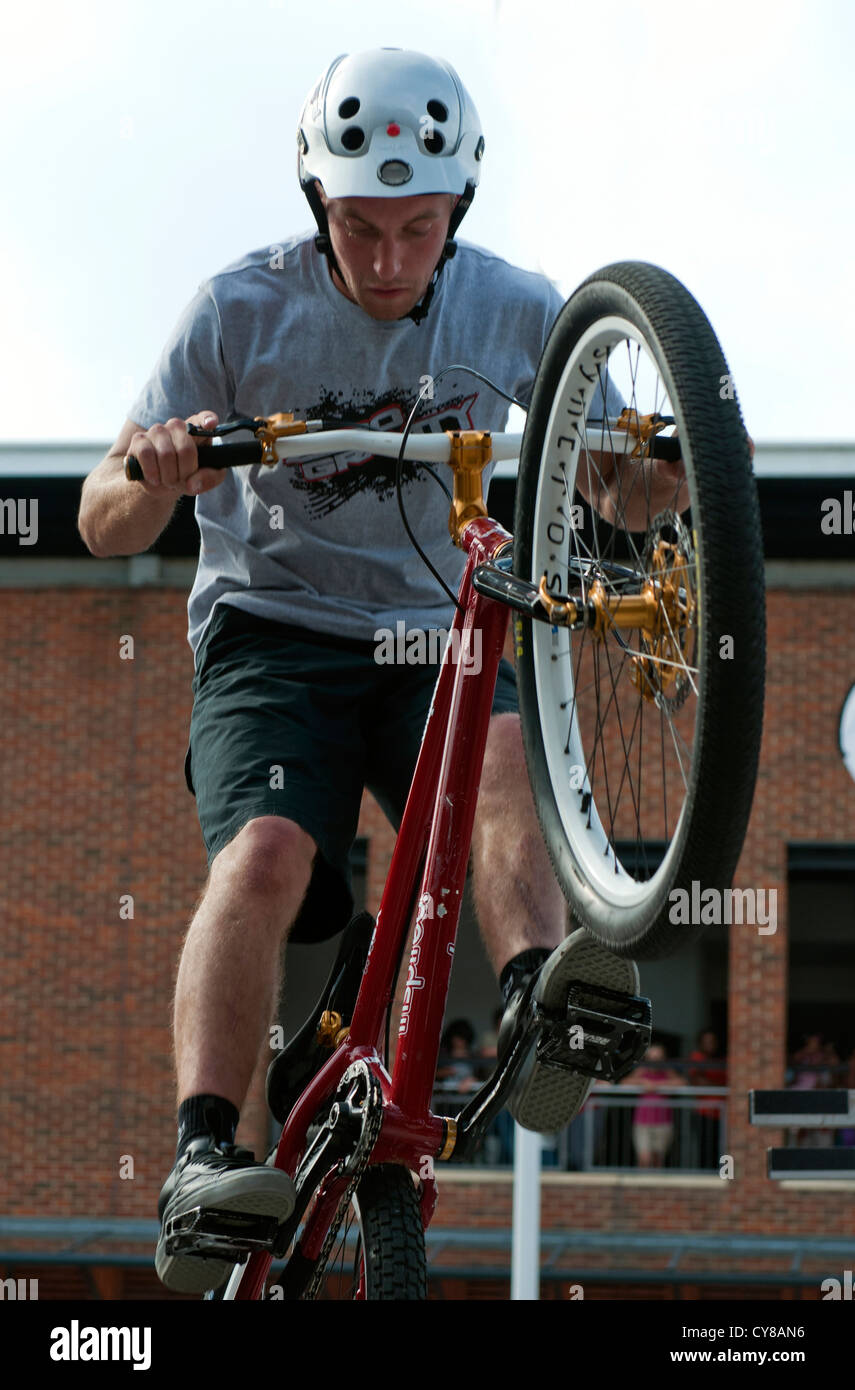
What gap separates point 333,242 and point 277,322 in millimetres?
179

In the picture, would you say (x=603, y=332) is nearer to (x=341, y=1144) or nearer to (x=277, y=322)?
(x=277, y=322)

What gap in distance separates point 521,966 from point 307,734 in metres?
0.52

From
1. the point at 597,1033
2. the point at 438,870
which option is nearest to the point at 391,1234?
the point at 597,1033

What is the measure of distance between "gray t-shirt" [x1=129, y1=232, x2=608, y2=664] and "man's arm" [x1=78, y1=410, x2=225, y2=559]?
0.47 feet

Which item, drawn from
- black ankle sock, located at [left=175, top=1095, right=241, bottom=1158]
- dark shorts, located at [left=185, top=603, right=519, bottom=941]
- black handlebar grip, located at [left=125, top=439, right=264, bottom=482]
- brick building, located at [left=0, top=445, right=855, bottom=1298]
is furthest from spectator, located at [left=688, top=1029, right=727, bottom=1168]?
black handlebar grip, located at [left=125, top=439, right=264, bottom=482]

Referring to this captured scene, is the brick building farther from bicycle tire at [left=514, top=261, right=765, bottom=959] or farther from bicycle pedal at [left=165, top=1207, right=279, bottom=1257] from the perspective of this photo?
bicycle pedal at [left=165, top=1207, right=279, bottom=1257]

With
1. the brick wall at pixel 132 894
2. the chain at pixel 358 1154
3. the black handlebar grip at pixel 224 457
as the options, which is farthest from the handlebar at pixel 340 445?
the brick wall at pixel 132 894

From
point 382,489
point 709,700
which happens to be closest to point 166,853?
point 382,489

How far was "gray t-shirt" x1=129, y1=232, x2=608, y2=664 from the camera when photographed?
8.68 feet

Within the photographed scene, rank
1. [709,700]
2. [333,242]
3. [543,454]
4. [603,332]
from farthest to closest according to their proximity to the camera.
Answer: [333,242]
[543,454]
[603,332]
[709,700]

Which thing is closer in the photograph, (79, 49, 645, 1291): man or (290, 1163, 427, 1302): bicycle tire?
(290, 1163, 427, 1302): bicycle tire

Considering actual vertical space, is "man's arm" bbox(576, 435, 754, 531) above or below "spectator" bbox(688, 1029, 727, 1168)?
above

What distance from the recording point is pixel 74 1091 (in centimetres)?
1327

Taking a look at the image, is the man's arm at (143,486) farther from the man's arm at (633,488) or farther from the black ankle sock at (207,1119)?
the black ankle sock at (207,1119)
